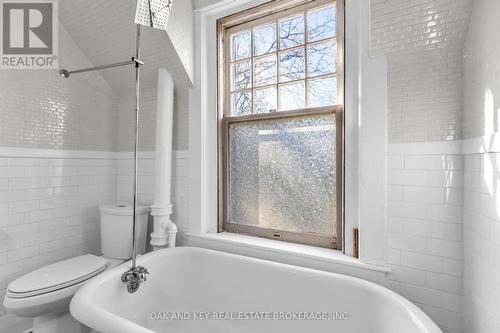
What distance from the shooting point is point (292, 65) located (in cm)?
176

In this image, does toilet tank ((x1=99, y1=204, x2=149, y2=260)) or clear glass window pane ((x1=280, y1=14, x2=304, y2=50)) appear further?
toilet tank ((x1=99, y1=204, x2=149, y2=260))

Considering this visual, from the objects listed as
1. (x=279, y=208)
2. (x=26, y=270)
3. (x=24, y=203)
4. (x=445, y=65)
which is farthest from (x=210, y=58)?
(x=26, y=270)

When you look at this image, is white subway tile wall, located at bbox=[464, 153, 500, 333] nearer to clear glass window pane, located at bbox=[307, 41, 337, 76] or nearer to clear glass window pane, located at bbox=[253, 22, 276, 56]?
clear glass window pane, located at bbox=[307, 41, 337, 76]

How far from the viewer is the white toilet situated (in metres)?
1.34

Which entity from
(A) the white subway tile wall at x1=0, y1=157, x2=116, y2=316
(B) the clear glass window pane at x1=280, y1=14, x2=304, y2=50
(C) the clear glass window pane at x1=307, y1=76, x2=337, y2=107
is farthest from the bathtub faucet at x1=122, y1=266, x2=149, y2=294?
(B) the clear glass window pane at x1=280, y1=14, x2=304, y2=50

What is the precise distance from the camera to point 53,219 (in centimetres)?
193

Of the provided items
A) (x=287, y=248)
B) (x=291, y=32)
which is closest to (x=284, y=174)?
(x=287, y=248)

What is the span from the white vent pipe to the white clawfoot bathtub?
0.25 m

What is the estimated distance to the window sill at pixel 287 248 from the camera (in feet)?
4.58

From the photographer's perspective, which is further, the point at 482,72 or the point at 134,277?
the point at 134,277

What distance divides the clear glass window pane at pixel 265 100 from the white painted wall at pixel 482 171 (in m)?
1.03

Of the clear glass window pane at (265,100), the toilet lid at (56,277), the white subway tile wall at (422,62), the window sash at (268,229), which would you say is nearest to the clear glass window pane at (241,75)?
the clear glass window pane at (265,100)

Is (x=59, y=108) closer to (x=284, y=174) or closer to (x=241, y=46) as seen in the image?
(x=241, y=46)

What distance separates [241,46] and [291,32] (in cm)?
39
